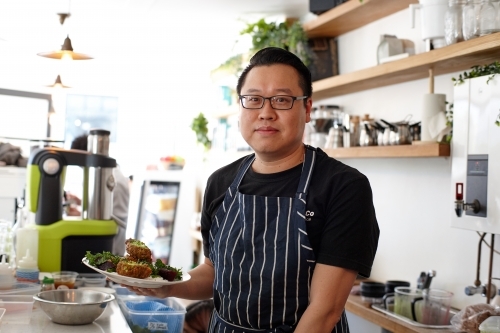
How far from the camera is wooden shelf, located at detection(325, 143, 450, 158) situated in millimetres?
2900

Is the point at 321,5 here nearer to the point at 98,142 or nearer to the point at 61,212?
the point at 98,142

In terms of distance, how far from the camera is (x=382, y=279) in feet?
12.6

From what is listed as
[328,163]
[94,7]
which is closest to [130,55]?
[94,7]

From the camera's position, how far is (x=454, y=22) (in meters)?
2.82

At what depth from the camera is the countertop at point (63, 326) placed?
78.9 inches

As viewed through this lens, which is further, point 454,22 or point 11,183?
point 11,183

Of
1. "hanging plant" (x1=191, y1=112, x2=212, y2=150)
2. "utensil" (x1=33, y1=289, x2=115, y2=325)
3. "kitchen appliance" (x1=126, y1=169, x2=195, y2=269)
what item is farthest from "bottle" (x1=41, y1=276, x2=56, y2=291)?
"kitchen appliance" (x1=126, y1=169, x2=195, y2=269)

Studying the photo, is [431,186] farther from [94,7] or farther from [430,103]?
[94,7]

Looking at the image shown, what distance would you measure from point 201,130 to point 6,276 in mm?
4488

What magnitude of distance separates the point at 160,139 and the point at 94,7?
2.93m

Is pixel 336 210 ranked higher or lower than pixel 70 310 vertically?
higher

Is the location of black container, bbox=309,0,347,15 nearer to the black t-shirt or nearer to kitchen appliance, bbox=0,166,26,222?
kitchen appliance, bbox=0,166,26,222

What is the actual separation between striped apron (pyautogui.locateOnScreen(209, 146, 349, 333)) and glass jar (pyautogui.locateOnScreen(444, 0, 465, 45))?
4.15 feet

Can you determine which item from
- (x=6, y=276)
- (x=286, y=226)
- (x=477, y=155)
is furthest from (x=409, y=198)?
(x=6, y=276)
